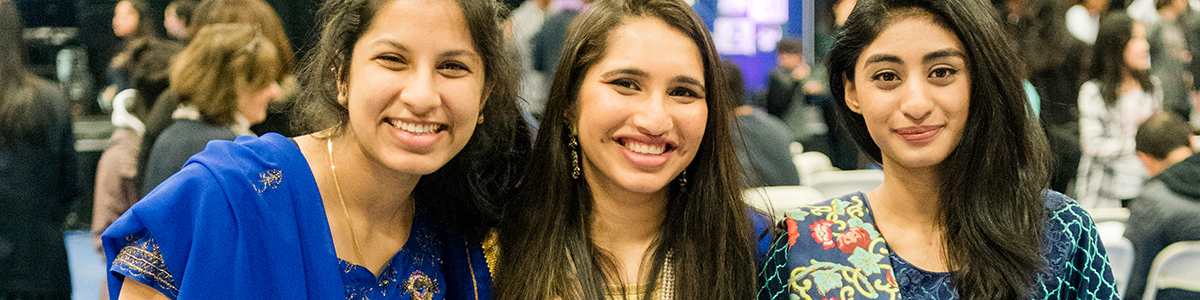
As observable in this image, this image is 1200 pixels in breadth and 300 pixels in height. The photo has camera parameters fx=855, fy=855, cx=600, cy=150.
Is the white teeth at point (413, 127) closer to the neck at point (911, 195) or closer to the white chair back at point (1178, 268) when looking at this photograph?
the neck at point (911, 195)

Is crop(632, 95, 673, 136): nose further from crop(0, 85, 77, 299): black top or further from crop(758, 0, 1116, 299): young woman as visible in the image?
crop(0, 85, 77, 299): black top

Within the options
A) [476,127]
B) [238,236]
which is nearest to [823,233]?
[476,127]

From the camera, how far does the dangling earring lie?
5.85 ft

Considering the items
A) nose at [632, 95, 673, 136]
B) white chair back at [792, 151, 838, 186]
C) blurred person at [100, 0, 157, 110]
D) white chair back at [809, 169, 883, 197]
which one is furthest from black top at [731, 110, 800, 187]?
blurred person at [100, 0, 157, 110]

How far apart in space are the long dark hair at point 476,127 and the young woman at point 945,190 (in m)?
0.62

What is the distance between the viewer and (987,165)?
158cm

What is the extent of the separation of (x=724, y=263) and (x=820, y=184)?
2556 millimetres

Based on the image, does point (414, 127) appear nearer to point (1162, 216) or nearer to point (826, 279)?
point (826, 279)

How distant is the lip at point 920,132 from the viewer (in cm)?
154

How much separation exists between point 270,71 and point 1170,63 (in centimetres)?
520

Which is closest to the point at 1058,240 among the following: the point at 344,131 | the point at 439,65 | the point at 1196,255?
the point at 439,65

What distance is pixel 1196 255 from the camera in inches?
113

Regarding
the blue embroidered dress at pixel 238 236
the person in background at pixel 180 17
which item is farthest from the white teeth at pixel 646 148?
the person in background at pixel 180 17

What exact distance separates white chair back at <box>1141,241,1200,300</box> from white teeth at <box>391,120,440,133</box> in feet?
8.78
